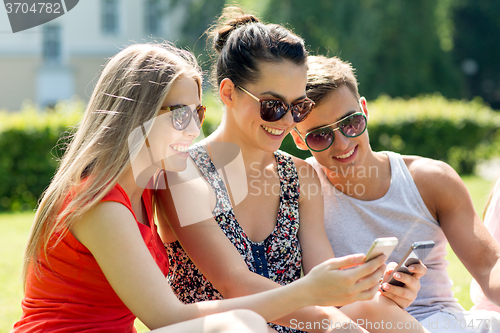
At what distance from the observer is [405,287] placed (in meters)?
2.21

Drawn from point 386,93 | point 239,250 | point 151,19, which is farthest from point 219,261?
point 151,19

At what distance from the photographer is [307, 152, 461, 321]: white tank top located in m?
2.75

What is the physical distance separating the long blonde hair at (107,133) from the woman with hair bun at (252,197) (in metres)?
0.39

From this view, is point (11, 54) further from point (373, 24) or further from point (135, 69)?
point (135, 69)

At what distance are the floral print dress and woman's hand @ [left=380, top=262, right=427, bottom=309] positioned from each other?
1.77 feet

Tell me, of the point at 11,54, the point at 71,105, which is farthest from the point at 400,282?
the point at 11,54

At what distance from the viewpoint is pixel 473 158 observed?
13477mm

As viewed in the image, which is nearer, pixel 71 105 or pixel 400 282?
pixel 400 282

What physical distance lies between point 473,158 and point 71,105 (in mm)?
10776

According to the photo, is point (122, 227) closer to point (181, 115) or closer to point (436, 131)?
point (181, 115)

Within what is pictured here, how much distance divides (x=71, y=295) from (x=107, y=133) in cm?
71

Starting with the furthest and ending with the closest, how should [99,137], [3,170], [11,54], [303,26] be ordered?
[11,54]
[303,26]
[3,170]
[99,137]

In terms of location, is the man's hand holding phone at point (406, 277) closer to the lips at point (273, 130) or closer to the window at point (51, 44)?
the lips at point (273, 130)

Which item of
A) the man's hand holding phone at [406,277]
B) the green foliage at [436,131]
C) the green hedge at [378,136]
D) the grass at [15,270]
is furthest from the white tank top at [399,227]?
the green foliage at [436,131]
